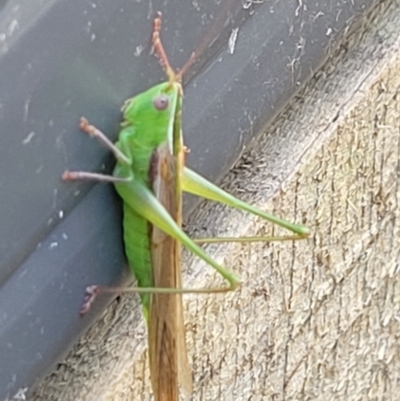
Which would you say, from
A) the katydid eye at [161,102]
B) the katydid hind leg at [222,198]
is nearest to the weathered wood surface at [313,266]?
the katydid hind leg at [222,198]

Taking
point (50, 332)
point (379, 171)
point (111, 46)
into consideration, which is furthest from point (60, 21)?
point (379, 171)

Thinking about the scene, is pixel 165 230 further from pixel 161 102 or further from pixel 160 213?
pixel 161 102

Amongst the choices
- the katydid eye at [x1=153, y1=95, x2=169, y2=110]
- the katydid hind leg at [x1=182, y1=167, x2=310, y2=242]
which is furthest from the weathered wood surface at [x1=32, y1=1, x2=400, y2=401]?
the katydid eye at [x1=153, y1=95, x2=169, y2=110]

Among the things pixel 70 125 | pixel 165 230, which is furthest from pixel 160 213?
pixel 70 125

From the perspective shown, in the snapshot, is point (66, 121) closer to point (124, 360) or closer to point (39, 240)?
point (39, 240)

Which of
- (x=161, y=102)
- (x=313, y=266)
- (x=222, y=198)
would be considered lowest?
(x=313, y=266)

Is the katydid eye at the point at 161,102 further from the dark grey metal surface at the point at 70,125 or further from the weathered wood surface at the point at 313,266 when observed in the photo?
the weathered wood surface at the point at 313,266
